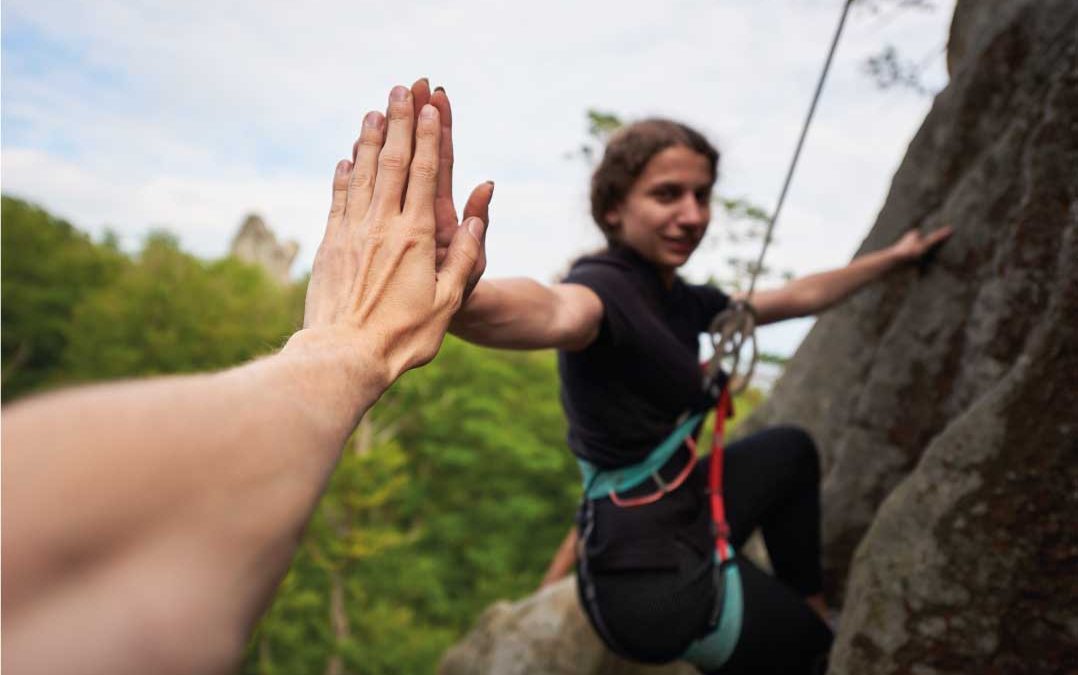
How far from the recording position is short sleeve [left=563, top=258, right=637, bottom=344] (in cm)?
220

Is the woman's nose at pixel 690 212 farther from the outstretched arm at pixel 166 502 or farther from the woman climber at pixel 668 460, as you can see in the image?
the outstretched arm at pixel 166 502

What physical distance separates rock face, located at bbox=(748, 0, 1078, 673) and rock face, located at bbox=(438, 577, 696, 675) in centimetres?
260

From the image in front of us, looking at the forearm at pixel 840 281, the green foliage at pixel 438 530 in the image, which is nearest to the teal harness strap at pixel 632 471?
the forearm at pixel 840 281

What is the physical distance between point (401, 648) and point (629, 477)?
52.5 ft

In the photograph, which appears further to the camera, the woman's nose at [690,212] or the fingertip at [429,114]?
the woman's nose at [690,212]

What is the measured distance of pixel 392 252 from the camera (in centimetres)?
118

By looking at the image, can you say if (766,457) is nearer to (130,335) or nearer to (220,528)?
(220,528)

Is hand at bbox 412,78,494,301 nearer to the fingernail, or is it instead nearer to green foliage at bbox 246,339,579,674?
the fingernail

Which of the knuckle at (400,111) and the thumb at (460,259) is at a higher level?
the knuckle at (400,111)

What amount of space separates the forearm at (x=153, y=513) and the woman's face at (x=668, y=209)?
6.87ft

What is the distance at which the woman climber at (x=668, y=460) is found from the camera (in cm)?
237

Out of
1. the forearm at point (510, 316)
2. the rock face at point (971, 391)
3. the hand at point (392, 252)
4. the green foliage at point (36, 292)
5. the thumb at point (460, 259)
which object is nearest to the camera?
the hand at point (392, 252)

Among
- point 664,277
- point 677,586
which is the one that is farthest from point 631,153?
point 677,586

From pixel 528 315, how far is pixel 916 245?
2935 mm
